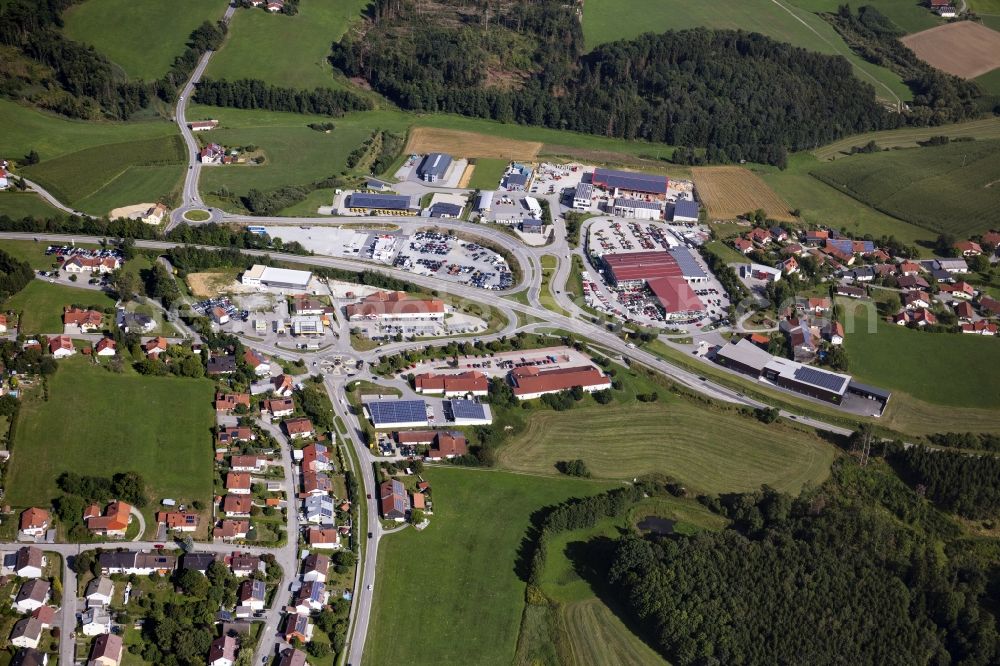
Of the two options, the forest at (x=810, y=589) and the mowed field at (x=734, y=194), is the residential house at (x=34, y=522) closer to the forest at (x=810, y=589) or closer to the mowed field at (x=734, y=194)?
the forest at (x=810, y=589)

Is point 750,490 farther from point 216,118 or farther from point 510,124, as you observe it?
point 216,118

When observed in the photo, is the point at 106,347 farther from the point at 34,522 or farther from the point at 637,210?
the point at 637,210

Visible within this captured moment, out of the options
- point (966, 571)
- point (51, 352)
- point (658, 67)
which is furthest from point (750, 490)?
point (658, 67)

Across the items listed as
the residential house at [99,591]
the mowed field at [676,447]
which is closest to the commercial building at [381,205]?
the mowed field at [676,447]

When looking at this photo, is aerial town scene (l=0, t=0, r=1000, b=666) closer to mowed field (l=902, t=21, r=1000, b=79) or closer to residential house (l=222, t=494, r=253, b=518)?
residential house (l=222, t=494, r=253, b=518)

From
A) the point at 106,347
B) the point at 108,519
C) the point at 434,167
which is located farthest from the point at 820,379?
the point at 106,347
